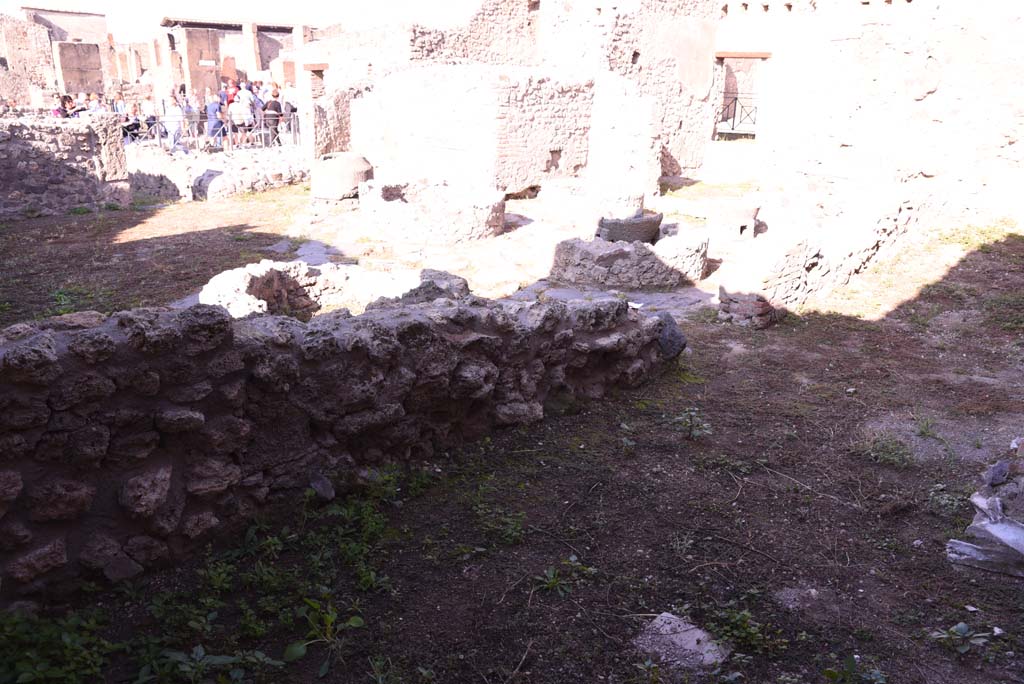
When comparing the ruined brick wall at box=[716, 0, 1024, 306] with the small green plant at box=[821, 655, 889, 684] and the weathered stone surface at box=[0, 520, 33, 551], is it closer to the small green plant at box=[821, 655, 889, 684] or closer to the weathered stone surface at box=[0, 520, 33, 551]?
the small green plant at box=[821, 655, 889, 684]

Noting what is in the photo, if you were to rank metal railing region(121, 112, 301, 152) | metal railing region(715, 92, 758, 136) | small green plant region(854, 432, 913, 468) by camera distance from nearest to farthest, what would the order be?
1. small green plant region(854, 432, 913, 468)
2. metal railing region(121, 112, 301, 152)
3. metal railing region(715, 92, 758, 136)

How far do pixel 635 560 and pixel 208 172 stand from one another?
15.7m

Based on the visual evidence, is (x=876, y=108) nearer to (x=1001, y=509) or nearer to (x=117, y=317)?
(x=1001, y=509)


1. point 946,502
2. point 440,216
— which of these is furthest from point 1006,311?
point 440,216

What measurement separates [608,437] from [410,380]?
1.46m

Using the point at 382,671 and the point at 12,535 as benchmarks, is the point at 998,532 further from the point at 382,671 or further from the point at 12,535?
the point at 12,535

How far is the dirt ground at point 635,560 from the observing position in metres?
3.04

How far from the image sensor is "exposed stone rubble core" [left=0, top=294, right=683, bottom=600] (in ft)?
10.2

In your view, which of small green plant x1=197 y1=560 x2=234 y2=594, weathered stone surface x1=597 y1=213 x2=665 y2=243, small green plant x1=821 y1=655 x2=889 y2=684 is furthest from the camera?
weathered stone surface x1=597 y1=213 x2=665 y2=243

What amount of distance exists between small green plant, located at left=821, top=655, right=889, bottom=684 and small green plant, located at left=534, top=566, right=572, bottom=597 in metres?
1.08

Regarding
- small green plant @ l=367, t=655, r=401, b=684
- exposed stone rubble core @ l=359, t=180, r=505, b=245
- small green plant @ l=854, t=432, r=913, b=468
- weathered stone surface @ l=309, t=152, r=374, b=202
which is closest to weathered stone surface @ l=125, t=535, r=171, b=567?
small green plant @ l=367, t=655, r=401, b=684

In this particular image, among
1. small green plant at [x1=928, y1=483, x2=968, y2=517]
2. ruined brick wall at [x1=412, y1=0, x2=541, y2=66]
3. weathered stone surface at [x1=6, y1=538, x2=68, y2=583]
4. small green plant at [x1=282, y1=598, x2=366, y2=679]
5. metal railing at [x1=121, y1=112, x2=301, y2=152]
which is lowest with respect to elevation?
small green plant at [x1=928, y1=483, x2=968, y2=517]

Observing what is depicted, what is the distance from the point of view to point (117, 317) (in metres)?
3.51

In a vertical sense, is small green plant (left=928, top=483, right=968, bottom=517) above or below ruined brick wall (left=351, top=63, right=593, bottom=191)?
below
